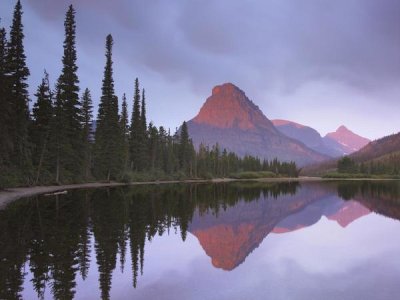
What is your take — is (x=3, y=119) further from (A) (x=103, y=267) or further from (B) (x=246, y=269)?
(B) (x=246, y=269)

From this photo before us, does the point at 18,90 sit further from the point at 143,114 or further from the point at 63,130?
the point at 143,114

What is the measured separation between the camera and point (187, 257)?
17250 millimetres

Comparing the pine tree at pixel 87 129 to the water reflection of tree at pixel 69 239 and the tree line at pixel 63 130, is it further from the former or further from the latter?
the water reflection of tree at pixel 69 239

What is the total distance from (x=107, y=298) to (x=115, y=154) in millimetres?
67924

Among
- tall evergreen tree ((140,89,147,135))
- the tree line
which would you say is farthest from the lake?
tall evergreen tree ((140,89,147,135))

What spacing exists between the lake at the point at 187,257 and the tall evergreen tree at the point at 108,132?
158 feet

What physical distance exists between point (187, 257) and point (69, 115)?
55561 mm

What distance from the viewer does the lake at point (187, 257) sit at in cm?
1205

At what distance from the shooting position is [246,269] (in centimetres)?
1541

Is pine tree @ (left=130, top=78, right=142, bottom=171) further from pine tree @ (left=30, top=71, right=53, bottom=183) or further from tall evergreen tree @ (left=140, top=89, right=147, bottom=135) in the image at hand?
pine tree @ (left=30, top=71, right=53, bottom=183)

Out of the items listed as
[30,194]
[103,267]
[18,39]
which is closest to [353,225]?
[103,267]

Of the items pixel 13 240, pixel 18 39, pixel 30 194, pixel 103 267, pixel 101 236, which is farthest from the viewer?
pixel 18 39

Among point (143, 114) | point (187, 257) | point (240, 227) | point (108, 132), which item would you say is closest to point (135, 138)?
point (143, 114)

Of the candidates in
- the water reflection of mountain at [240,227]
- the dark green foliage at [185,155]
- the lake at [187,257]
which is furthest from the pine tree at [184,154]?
the lake at [187,257]
